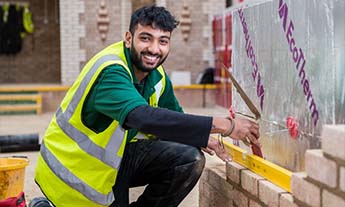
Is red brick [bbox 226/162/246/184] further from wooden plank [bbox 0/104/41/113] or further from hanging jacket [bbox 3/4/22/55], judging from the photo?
hanging jacket [bbox 3/4/22/55]

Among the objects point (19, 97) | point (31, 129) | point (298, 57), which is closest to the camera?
point (298, 57)

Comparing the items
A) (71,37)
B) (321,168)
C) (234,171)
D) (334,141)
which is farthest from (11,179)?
(71,37)

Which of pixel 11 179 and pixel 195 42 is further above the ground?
pixel 195 42

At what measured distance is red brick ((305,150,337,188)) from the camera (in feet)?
6.93

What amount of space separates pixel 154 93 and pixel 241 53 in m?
0.55

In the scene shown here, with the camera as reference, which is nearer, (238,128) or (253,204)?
(238,128)

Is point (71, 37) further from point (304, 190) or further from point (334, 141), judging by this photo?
point (334, 141)

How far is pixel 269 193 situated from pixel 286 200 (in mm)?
175

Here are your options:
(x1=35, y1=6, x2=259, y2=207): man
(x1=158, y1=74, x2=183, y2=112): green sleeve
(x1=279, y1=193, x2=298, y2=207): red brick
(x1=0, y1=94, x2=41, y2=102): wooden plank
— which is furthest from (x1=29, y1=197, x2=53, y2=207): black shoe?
(x1=0, y1=94, x2=41, y2=102): wooden plank

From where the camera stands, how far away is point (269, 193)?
2.64 m

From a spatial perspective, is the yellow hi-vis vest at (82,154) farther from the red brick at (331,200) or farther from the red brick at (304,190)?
the red brick at (331,200)

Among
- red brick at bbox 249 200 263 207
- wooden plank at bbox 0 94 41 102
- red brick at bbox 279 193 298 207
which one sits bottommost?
red brick at bbox 249 200 263 207

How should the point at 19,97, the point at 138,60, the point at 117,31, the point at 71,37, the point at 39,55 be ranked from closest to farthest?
the point at 138,60, the point at 19,97, the point at 71,37, the point at 117,31, the point at 39,55

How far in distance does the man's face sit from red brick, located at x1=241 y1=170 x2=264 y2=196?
706mm
